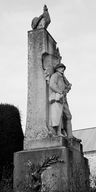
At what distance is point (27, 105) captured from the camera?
33.2 feet

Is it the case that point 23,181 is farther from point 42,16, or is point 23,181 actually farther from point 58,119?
point 42,16

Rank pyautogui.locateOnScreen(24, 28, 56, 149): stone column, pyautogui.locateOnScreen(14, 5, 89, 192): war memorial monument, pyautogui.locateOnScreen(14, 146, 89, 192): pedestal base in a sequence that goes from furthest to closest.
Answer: pyautogui.locateOnScreen(24, 28, 56, 149): stone column
pyautogui.locateOnScreen(14, 5, 89, 192): war memorial monument
pyautogui.locateOnScreen(14, 146, 89, 192): pedestal base

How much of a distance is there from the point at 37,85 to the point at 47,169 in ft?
8.20

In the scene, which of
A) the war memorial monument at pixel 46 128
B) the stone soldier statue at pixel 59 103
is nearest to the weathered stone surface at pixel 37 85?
the war memorial monument at pixel 46 128

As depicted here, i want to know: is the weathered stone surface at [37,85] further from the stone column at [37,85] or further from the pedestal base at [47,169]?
the pedestal base at [47,169]

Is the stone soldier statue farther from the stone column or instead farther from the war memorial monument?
the stone column

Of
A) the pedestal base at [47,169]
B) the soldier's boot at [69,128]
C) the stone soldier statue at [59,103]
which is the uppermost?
the stone soldier statue at [59,103]

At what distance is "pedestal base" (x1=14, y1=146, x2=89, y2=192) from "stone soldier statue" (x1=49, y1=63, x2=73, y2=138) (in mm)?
815

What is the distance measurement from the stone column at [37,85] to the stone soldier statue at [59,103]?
198 millimetres

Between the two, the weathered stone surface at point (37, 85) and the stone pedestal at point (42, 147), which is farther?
the weathered stone surface at point (37, 85)

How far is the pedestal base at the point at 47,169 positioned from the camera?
867cm

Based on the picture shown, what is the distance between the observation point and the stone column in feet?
32.0

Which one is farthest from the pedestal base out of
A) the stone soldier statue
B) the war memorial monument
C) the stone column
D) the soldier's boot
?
the soldier's boot

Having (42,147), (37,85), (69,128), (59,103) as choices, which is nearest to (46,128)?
(42,147)
